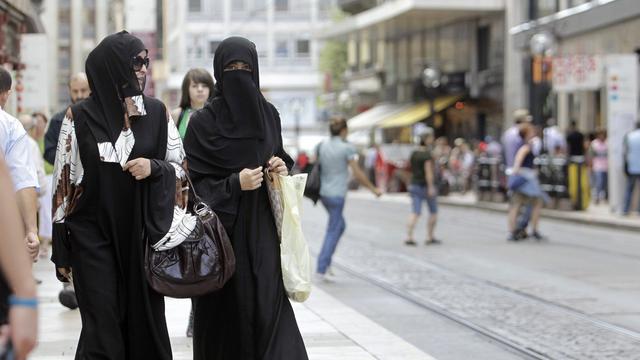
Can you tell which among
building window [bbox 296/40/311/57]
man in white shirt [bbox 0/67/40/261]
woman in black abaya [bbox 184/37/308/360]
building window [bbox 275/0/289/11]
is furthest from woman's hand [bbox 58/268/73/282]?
building window [bbox 296/40/311/57]

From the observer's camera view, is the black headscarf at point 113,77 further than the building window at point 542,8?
No

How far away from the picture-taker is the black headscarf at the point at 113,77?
5.97m

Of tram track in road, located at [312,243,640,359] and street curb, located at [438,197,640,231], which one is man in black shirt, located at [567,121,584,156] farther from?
tram track in road, located at [312,243,640,359]

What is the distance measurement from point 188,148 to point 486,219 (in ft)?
70.1

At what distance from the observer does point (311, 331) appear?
31.7 ft

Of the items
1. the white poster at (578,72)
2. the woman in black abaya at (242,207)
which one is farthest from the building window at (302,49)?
the woman in black abaya at (242,207)

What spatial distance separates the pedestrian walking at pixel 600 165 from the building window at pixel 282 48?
205ft

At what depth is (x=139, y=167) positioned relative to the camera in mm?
5934

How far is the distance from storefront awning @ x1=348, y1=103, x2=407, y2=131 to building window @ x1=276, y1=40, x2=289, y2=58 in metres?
26.7

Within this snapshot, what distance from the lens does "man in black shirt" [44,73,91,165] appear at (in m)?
10.6

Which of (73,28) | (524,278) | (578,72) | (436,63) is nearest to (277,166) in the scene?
(524,278)

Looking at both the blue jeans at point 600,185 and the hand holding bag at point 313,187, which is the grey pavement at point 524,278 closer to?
the hand holding bag at point 313,187

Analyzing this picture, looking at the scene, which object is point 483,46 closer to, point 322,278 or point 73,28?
point 73,28

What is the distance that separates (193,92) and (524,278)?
21.4ft
